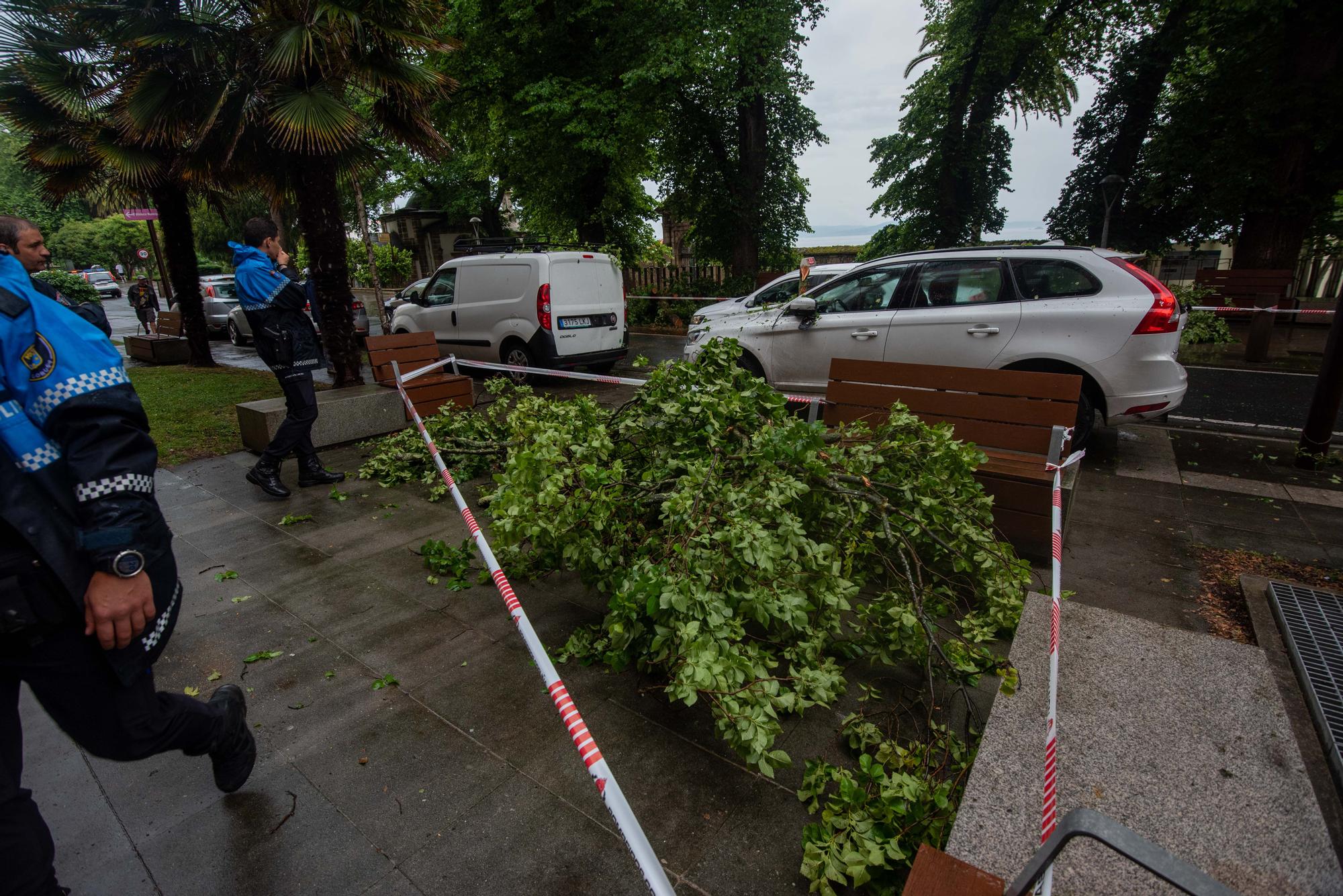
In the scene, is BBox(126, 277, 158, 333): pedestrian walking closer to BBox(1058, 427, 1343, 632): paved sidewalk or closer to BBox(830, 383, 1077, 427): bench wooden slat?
BBox(830, 383, 1077, 427): bench wooden slat

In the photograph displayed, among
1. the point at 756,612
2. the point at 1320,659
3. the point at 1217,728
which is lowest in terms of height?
the point at 1320,659

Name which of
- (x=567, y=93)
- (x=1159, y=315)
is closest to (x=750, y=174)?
(x=567, y=93)

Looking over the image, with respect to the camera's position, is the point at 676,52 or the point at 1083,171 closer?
the point at 676,52

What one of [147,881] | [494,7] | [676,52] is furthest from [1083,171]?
[147,881]

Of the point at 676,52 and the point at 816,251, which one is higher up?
the point at 676,52

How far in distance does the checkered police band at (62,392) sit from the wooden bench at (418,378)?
5.20 meters

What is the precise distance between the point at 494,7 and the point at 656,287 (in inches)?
326

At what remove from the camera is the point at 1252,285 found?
11.9 m

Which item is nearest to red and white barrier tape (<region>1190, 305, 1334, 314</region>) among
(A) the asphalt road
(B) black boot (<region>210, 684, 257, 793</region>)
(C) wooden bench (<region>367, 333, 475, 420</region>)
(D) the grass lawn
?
(A) the asphalt road

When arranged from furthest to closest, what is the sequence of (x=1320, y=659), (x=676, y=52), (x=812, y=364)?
(x=676, y=52) < (x=812, y=364) < (x=1320, y=659)

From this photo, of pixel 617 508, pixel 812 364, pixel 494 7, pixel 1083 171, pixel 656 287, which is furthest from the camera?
pixel 1083 171

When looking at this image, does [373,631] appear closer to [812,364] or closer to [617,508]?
[617,508]

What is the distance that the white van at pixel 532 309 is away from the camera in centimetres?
940

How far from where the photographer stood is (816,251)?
3081 cm
